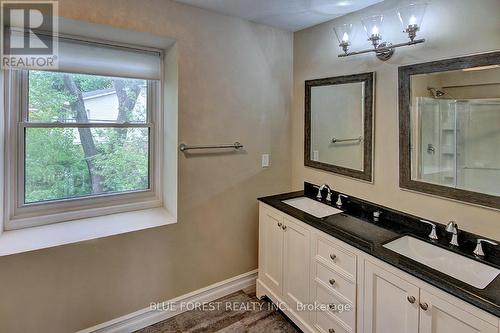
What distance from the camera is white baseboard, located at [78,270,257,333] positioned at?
1980 mm

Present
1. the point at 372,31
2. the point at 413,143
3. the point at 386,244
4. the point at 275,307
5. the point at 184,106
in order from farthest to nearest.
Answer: the point at 275,307
the point at 184,106
the point at 372,31
the point at 413,143
the point at 386,244

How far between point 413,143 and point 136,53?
2040 mm

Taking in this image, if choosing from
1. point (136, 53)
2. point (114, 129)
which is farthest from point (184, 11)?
point (114, 129)

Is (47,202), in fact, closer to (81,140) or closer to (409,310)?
(81,140)

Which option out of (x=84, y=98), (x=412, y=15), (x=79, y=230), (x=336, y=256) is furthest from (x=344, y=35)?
(x=79, y=230)

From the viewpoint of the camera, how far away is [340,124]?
2.31 metres

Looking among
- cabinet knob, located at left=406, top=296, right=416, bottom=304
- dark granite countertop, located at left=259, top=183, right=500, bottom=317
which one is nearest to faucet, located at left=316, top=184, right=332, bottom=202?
dark granite countertop, located at left=259, top=183, right=500, bottom=317

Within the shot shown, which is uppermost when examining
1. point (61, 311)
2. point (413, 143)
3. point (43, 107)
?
point (43, 107)

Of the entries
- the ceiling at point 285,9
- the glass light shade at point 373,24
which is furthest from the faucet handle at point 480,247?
the ceiling at point 285,9

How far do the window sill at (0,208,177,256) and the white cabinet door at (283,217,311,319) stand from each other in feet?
2.88

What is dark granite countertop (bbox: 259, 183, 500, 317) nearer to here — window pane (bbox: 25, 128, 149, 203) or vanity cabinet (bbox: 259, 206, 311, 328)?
vanity cabinet (bbox: 259, 206, 311, 328)

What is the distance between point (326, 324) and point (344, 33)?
6.64ft

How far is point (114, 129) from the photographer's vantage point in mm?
2197

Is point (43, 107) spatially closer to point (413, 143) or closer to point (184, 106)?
point (184, 106)
